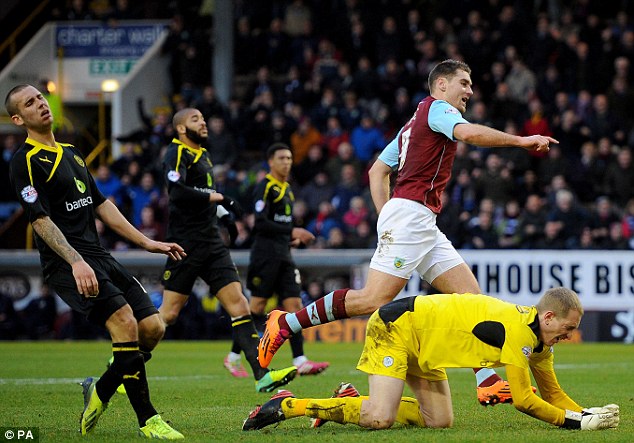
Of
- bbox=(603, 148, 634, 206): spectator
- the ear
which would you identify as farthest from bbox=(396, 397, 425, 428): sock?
bbox=(603, 148, 634, 206): spectator

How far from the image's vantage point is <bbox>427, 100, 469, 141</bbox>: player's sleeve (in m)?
8.14

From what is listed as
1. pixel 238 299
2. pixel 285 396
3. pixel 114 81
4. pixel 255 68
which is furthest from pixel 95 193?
pixel 114 81

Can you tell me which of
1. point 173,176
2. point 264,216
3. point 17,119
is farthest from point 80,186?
point 264,216

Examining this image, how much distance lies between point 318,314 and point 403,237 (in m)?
0.84

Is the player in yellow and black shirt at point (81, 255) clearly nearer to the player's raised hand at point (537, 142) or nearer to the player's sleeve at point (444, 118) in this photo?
the player's sleeve at point (444, 118)

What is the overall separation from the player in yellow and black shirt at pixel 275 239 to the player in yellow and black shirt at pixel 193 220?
1429mm

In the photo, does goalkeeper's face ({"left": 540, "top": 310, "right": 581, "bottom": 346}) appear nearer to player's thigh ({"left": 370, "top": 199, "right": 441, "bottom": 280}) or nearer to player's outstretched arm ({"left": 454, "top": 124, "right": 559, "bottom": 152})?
player's outstretched arm ({"left": 454, "top": 124, "right": 559, "bottom": 152})

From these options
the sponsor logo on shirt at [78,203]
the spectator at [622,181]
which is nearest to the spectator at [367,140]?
the spectator at [622,181]

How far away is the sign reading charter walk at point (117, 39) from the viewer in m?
29.0

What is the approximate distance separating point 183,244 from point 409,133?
3.69m

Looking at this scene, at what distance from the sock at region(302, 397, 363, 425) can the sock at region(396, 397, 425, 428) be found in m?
0.52

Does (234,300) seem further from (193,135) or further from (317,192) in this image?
(317,192)

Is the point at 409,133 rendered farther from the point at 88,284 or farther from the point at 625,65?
the point at 625,65

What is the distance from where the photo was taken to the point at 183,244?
11.6 metres
